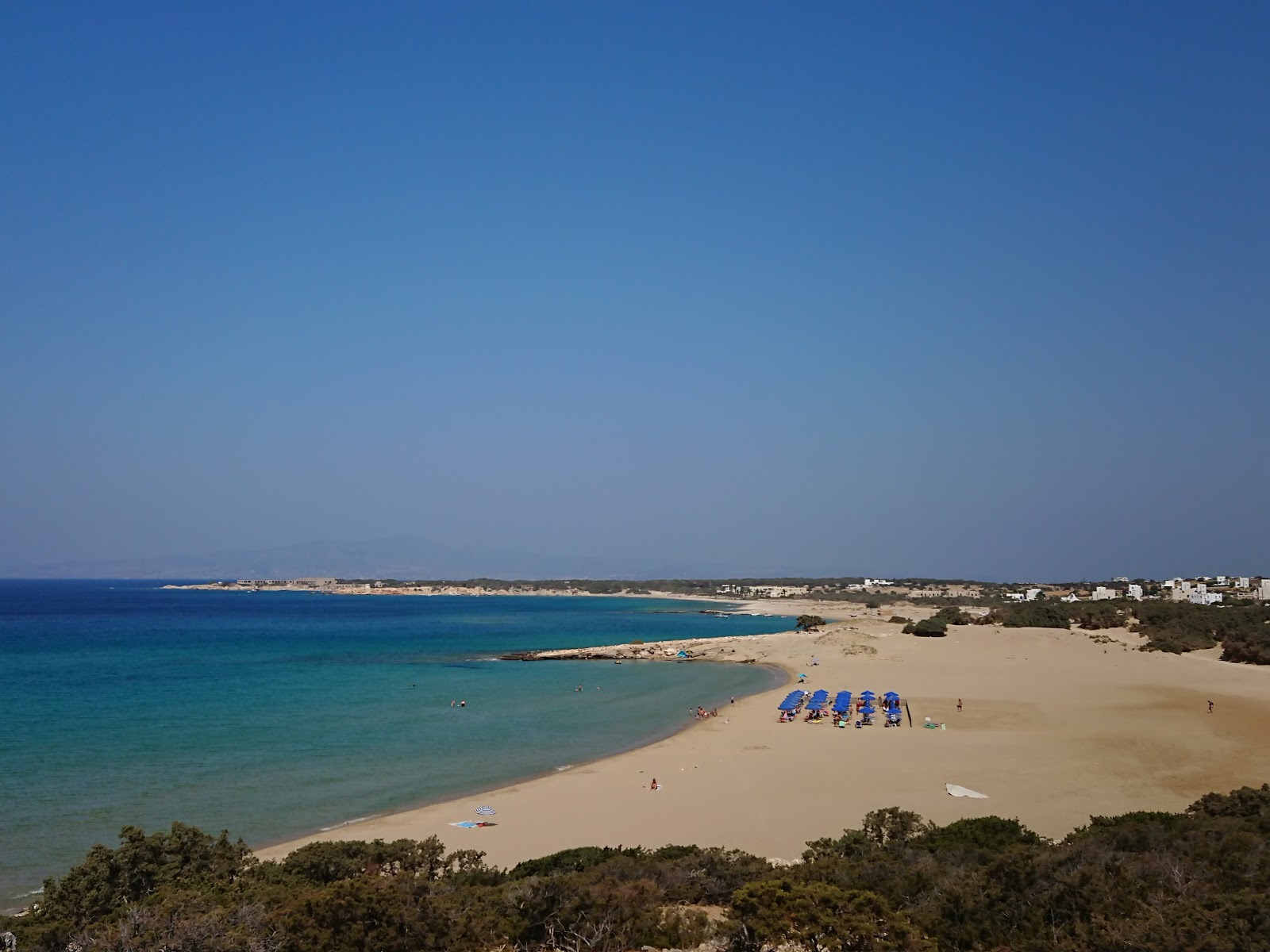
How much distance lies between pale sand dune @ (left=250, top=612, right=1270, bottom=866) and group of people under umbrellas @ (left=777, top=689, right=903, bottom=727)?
875 mm

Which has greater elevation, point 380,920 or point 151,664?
point 380,920

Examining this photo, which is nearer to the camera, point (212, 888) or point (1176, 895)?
point (1176, 895)

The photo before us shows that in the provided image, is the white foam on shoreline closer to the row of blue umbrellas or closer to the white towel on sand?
the white towel on sand

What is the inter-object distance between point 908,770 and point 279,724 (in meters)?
22.8

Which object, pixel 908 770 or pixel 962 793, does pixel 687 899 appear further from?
pixel 908 770

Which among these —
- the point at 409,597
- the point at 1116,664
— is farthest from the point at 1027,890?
the point at 409,597

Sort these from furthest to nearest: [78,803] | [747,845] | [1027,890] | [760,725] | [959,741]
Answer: [760,725] → [959,741] → [78,803] → [747,845] → [1027,890]

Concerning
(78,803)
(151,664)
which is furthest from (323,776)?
(151,664)

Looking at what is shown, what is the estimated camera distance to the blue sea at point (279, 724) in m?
20.1

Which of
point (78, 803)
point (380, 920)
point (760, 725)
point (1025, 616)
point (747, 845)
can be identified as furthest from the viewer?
point (1025, 616)

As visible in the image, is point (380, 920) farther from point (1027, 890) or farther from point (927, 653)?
point (927, 653)

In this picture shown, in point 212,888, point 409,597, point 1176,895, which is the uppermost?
point 1176,895

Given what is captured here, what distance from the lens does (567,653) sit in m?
61.8

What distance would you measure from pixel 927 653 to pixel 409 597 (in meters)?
140
